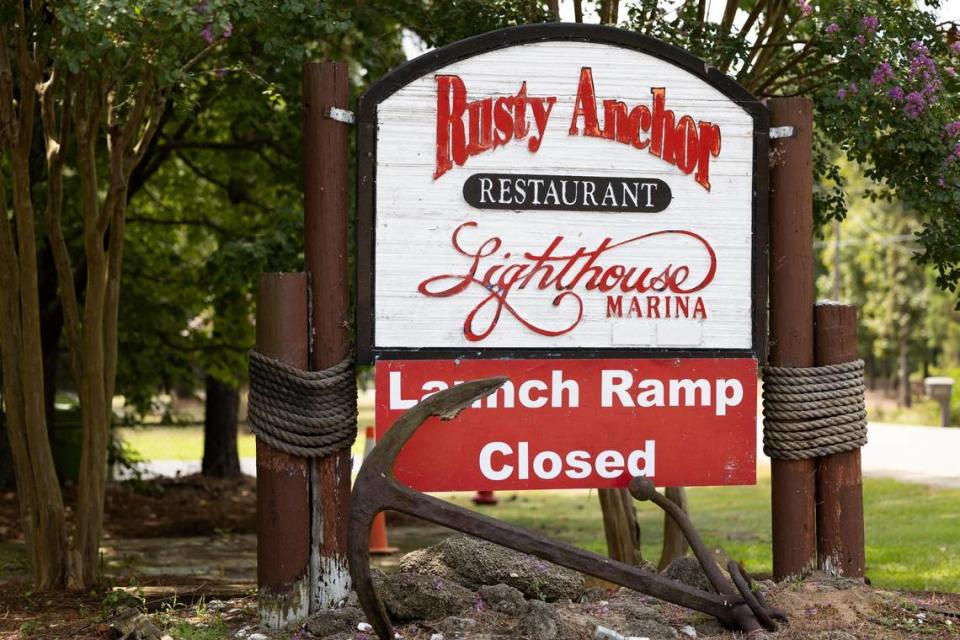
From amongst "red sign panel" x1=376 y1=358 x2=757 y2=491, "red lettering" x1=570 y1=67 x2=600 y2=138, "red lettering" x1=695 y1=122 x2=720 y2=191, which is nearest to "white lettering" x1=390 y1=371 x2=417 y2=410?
"red sign panel" x1=376 y1=358 x2=757 y2=491

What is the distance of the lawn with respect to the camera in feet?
27.9

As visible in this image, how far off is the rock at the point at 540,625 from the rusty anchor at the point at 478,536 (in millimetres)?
228

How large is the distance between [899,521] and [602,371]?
720 centimetres

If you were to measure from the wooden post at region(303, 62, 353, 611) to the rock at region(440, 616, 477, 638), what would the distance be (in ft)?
1.68

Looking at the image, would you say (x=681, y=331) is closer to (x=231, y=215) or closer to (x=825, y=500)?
(x=825, y=500)

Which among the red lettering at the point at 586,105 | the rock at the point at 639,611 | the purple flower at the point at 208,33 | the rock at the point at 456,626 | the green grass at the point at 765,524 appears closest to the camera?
the rock at the point at 456,626

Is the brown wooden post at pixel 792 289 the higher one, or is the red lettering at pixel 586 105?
the red lettering at pixel 586 105

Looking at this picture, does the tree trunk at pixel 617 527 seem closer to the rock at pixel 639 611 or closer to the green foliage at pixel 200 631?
the rock at pixel 639 611

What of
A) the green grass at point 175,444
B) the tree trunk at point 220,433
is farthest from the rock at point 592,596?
the green grass at point 175,444

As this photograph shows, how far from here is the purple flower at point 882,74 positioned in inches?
248

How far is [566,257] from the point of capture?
16.5ft

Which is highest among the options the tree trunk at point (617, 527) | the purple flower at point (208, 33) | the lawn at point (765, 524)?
the purple flower at point (208, 33)

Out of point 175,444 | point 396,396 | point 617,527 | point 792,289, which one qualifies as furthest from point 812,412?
point 175,444

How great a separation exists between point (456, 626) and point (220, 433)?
11.9 meters
